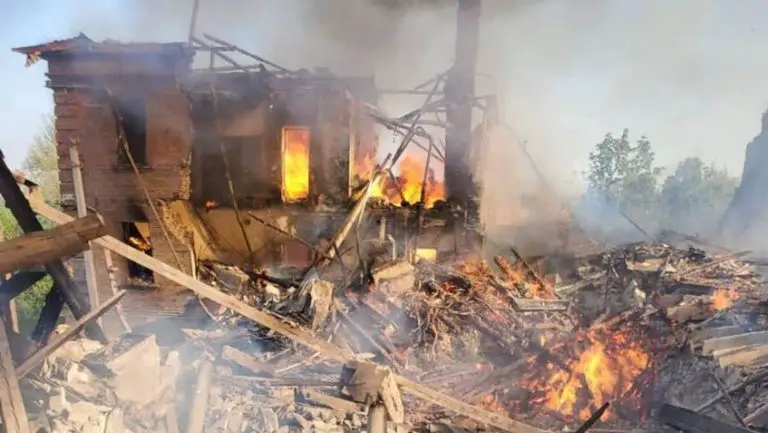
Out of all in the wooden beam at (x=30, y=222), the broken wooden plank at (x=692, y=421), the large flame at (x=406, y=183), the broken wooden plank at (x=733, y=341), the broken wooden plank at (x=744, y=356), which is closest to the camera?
the wooden beam at (x=30, y=222)

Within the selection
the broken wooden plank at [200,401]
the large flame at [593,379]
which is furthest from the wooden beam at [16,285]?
the large flame at [593,379]

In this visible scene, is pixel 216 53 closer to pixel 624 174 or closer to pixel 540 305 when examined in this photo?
pixel 540 305

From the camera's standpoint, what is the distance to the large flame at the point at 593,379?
7.50 m

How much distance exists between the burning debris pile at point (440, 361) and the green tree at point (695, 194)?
21.1 meters

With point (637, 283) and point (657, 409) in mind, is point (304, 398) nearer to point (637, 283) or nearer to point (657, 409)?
point (657, 409)

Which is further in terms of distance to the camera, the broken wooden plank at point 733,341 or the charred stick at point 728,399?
the broken wooden plank at point 733,341

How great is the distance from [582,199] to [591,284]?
22566 millimetres

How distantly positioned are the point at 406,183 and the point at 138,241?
1023 cm

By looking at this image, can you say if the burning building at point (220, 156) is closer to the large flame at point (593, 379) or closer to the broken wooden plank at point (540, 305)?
the broken wooden plank at point (540, 305)

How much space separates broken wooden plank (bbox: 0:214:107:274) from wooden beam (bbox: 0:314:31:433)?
62 cm

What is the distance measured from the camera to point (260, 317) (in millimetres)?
6059

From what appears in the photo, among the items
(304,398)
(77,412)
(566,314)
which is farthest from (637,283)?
(77,412)

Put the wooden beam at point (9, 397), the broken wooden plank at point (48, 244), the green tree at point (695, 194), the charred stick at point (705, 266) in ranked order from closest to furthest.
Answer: the broken wooden plank at point (48, 244), the wooden beam at point (9, 397), the charred stick at point (705, 266), the green tree at point (695, 194)

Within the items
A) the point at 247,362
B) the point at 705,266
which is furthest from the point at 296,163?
the point at 705,266
